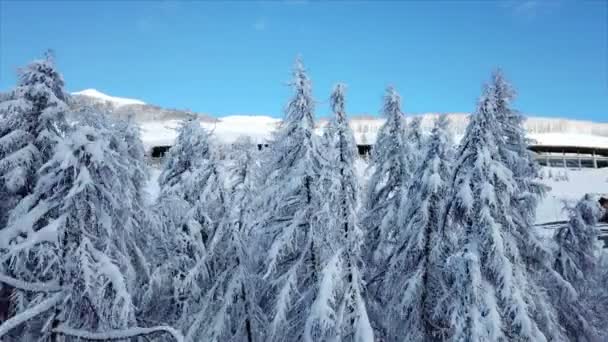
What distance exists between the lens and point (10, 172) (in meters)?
15.1

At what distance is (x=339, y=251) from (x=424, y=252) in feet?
11.4

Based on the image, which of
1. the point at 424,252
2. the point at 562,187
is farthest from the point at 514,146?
the point at 562,187

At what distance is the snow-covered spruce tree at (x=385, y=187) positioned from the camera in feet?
64.3

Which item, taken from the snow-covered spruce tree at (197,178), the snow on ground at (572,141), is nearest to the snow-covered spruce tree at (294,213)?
the snow-covered spruce tree at (197,178)

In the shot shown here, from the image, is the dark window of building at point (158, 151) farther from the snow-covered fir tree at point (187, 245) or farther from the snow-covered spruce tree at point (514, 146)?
the snow-covered spruce tree at point (514, 146)

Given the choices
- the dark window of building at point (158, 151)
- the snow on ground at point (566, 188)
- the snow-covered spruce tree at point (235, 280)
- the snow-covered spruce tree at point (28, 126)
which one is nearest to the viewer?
the snow-covered spruce tree at point (28, 126)

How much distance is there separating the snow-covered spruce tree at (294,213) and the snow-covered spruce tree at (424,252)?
306 cm

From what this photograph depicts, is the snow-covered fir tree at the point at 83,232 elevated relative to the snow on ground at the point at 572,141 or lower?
lower

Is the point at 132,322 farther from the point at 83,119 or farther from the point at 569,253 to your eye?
the point at 569,253

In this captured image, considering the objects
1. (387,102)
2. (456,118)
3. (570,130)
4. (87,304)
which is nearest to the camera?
(87,304)

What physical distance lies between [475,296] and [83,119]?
40.4ft

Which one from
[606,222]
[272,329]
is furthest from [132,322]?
[606,222]

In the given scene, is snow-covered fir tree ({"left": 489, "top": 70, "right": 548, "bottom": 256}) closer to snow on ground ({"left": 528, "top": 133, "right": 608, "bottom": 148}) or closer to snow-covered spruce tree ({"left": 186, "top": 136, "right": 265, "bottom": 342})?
snow-covered spruce tree ({"left": 186, "top": 136, "right": 265, "bottom": 342})

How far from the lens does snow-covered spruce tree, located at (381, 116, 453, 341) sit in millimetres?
15383
